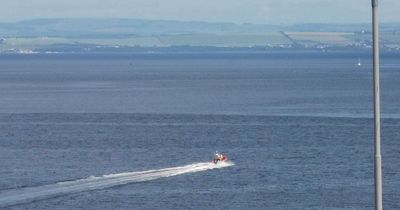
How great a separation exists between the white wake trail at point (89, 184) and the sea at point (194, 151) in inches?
2.2

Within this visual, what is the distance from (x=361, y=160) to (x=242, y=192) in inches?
536

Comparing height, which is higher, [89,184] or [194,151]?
[89,184]

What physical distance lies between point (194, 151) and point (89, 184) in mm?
16910

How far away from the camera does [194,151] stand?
2606 inches

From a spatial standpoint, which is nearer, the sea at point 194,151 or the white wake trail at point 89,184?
the white wake trail at point 89,184

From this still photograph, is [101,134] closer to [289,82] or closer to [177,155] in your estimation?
[177,155]

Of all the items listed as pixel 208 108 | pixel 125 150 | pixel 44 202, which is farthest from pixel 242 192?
pixel 208 108

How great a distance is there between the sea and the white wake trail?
56 mm

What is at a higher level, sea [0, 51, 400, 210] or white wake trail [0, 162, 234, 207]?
white wake trail [0, 162, 234, 207]

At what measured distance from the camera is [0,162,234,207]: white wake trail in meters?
45.2

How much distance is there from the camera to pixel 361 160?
59.7 m

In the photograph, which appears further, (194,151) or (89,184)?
(194,151)

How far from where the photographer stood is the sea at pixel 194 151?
46.3 metres

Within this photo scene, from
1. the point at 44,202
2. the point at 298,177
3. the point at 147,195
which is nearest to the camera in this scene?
the point at 44,202
